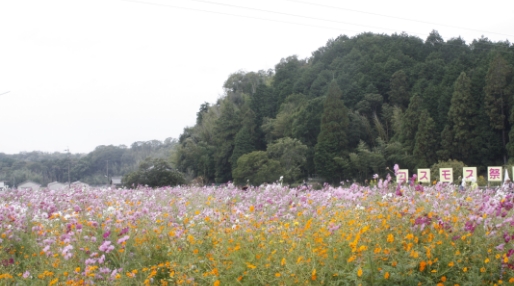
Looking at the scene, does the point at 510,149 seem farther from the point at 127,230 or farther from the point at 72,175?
the point at 127,230

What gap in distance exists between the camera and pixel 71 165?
27.1 m

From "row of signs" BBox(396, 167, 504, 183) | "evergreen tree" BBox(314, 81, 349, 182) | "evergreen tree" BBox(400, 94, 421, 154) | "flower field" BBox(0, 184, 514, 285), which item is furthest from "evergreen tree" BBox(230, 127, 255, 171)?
"flower field" BBox(0, 184, 514, 285)

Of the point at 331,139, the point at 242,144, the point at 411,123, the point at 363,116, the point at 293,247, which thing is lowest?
the point at 293,247

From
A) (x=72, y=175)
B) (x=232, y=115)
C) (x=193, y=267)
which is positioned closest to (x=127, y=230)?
(x=193, y=267)

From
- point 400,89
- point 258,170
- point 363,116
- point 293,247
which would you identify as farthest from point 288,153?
point 293,247

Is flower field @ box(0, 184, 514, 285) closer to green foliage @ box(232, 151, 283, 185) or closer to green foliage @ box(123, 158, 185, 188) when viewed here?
green foliage @ box(123, 158, 185, 188)

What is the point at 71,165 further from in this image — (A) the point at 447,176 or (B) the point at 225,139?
(A) the point at 447,176

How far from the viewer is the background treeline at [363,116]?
32.3 meters

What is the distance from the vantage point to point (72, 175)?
25.5 meters

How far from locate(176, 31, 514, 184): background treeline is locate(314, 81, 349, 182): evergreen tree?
0.07 m

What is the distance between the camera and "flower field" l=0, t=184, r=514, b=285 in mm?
3436

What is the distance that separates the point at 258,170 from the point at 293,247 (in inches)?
1080

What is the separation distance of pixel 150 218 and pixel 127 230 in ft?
2.04

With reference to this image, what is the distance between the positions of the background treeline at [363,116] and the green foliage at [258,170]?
67 mm
